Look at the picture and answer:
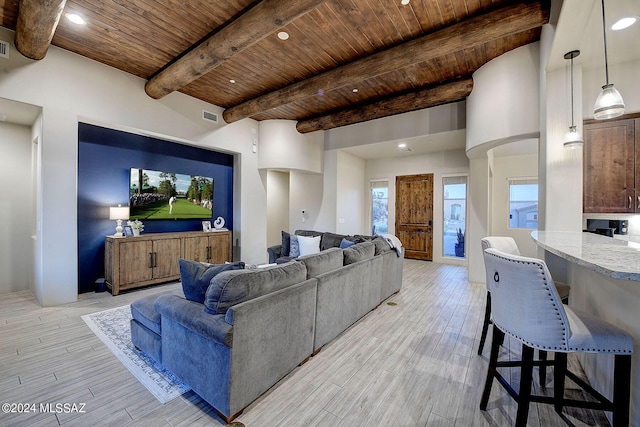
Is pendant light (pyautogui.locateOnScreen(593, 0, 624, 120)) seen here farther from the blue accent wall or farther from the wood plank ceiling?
the blue accent wall

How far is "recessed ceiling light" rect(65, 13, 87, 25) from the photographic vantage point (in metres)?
2.87

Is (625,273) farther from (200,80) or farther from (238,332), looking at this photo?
(200,80)

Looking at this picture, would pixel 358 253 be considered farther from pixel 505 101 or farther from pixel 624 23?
pixel 624 23

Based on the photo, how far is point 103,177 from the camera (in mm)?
4266

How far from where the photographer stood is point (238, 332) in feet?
5.39

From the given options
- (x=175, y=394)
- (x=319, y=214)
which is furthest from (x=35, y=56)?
(x=319, y=214)

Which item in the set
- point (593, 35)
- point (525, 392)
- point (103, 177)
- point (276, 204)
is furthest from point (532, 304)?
point (276, 204)

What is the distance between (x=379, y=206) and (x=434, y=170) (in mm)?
1805

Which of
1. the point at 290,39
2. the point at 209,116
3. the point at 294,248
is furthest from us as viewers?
the point at 209,116

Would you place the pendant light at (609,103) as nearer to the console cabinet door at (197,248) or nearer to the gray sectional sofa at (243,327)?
the gray sectional sofa at (243,327)

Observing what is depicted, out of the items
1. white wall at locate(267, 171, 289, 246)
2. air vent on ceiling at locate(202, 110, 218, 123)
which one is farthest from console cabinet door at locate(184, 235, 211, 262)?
white wall at locate(267, 171, 289, 246)

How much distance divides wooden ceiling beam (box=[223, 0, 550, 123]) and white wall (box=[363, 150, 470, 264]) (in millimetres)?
3840

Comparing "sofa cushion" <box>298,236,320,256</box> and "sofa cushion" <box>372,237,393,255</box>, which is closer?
"sofa cushion" <box>372,237,393,255</box>

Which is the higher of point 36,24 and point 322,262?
point 36,24
